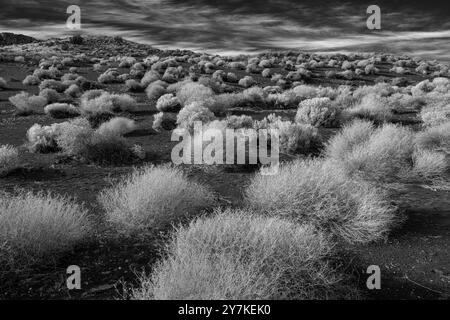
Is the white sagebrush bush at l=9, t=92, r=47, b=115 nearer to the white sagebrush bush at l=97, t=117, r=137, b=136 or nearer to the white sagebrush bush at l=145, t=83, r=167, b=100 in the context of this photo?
the white sagebrush bush at l=145, t=83, r=167, b=100

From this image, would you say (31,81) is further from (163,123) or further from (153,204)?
(153,204)

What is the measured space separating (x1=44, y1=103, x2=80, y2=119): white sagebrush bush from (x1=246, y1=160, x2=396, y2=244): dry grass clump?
11.5m

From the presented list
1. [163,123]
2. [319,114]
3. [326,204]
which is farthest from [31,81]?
→ [326,204]

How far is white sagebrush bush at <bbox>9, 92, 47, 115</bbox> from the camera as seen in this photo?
16.4m

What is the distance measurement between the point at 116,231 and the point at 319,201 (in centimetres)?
338

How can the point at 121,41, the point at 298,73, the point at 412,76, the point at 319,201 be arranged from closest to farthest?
the point at 319,201
the point at 298,73
the point at 412,76
the point at 121,41

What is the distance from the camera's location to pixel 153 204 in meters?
6.32

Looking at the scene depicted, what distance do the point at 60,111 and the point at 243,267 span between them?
14046 millimetres

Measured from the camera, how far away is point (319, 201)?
22.3 feet

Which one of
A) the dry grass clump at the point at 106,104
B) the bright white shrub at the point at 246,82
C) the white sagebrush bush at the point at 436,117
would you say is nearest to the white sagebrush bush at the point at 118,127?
the dry grass clump at the point at 106,104
